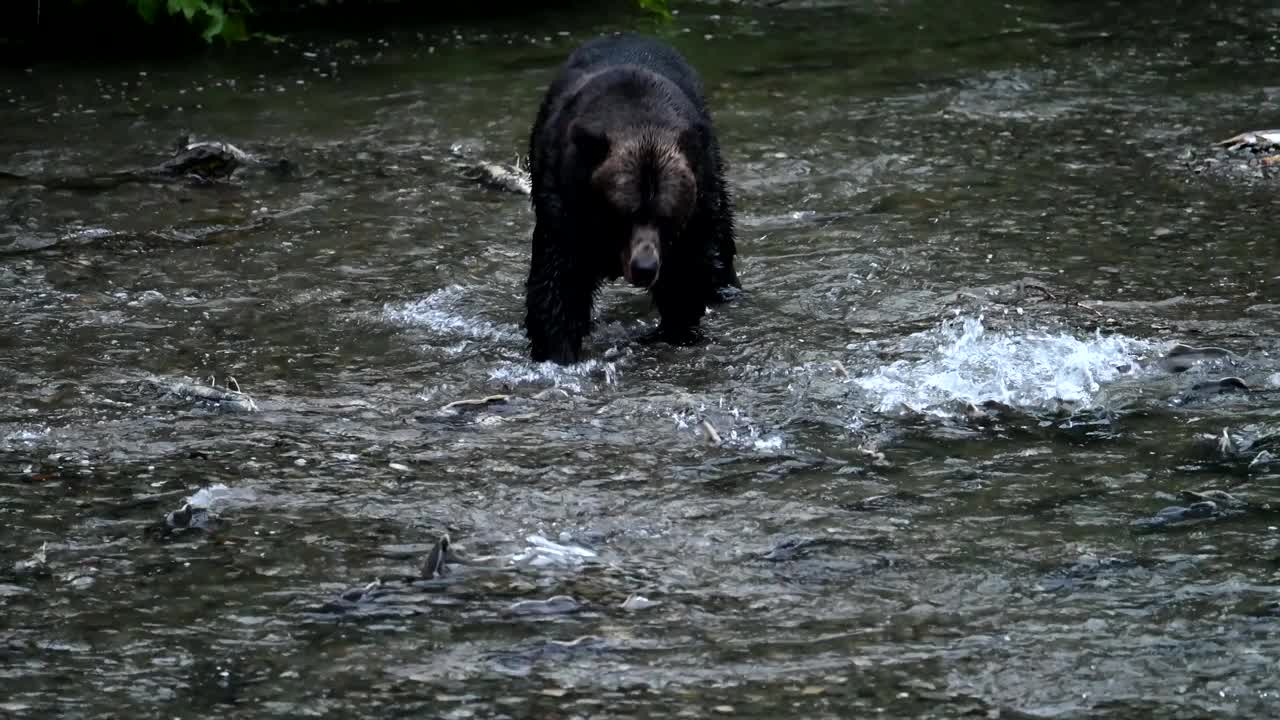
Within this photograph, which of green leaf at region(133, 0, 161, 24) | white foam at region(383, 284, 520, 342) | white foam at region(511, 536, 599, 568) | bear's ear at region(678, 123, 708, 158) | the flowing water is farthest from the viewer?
green leaf at region(133, 0, 161, 24)

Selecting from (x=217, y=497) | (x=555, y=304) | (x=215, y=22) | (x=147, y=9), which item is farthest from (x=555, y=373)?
(x=147, y=9)

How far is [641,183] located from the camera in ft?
21.7

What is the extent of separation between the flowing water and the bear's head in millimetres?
600

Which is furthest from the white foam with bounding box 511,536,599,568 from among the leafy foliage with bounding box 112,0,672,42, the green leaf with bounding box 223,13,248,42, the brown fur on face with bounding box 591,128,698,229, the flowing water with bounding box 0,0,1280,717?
the green leaf with bounding box 223,13,248,42

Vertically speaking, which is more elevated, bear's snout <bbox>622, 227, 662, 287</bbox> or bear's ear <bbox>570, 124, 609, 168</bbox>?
bear's ear <bbox>570, 124, 609, 168</bbox>

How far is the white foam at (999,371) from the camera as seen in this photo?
647 centimetres

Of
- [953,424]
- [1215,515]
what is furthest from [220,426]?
[1215,515]

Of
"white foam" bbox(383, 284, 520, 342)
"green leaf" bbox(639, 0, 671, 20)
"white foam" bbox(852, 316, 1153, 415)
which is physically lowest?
"white foam" bbox(383, 284, 520, 342)

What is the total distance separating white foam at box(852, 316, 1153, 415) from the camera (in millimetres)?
6473

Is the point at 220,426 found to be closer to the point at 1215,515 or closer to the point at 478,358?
the point at 478,358

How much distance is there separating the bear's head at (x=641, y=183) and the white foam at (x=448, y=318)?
3.47ft

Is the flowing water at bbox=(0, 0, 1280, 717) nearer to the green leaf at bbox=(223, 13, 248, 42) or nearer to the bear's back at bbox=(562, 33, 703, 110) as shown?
the bear's back at bbox=(562, 33, 703, 110)

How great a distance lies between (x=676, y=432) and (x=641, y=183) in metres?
1.05

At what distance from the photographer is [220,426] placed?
6.42 metres
